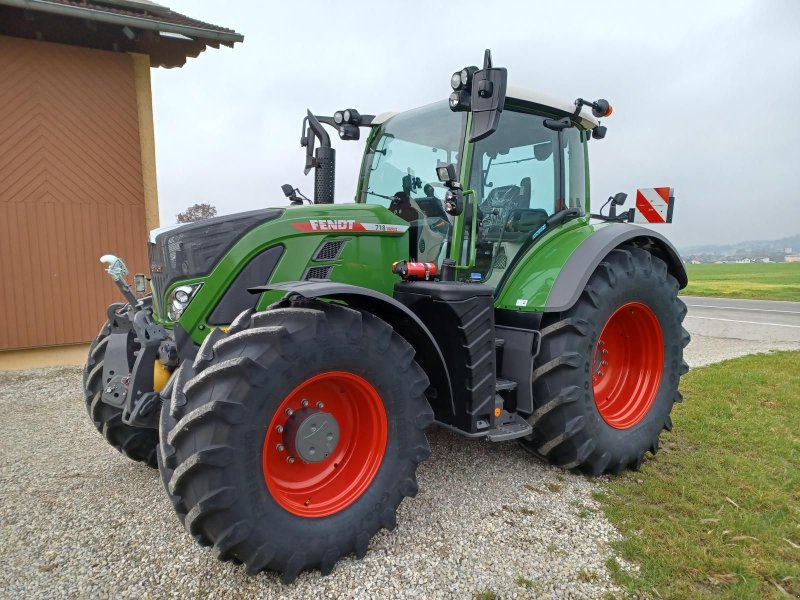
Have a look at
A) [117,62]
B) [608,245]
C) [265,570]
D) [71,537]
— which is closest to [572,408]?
[608,245]

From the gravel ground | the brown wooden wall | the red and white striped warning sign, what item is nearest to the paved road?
the red and white striped warning sign

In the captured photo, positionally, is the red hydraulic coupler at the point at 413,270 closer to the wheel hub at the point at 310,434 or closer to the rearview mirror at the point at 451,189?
the rearview mirror at the point at 451,189

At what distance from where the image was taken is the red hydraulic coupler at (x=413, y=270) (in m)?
3.12

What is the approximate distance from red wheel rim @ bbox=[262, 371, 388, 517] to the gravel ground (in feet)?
0.97

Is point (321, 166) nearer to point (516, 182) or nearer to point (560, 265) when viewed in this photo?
point (516, 182)

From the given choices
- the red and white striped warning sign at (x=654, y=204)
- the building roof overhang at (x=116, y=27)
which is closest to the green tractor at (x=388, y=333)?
the red and white striped warning sign at (x=654, y=204)

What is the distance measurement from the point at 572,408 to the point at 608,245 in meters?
1.07

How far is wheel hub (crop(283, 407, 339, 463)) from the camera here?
241 cm

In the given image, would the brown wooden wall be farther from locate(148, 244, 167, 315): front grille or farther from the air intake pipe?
locate(148, 244, 167, 315): front grille

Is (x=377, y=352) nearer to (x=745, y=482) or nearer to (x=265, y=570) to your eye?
(x=265, y=570)

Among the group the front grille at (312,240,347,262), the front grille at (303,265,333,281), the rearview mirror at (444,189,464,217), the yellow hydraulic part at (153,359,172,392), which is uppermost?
the rearview mirror at (444,189,464,217)

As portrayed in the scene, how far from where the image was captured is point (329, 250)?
3.00m

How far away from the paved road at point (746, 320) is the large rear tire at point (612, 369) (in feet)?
23.6

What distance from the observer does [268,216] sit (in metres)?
2.87
